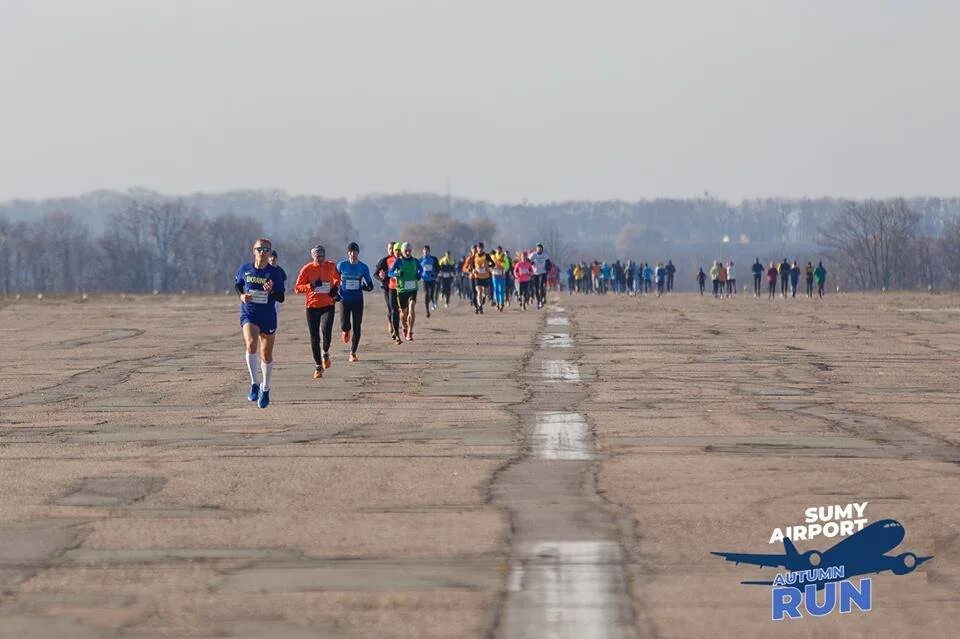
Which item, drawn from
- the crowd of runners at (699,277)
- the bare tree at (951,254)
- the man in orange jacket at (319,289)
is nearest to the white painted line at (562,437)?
the man in orange jacket at (319,289)

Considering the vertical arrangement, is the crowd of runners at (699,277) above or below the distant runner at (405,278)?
below

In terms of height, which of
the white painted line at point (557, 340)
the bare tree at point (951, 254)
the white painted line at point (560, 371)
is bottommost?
the bare tree at point (951, 254)

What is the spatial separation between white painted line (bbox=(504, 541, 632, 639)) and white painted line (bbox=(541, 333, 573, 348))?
19154 millimetres

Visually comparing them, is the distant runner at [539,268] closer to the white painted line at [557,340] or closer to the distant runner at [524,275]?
the distant runner at [524,275]

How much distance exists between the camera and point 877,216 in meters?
164

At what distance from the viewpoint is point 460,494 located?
33.7ft

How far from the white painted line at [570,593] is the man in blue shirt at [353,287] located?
1529cm

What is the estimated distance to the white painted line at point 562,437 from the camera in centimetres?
1226

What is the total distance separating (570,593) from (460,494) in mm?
3086

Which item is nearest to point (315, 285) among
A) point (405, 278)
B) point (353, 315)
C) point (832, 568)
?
point (353, 315)

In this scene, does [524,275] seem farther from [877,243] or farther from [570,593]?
[877,243]

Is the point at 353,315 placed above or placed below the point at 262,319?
below

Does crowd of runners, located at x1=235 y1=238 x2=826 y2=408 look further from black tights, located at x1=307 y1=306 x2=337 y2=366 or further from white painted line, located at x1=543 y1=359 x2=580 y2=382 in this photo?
white painted line, located at x1=543 y1=359 x2=580 y2=382

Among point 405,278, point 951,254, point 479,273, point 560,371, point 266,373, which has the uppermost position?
point 405,278
